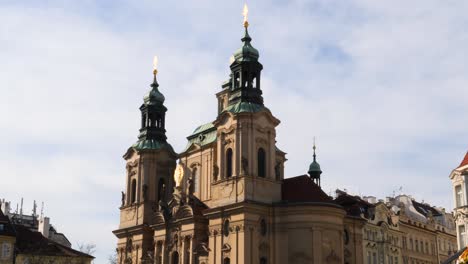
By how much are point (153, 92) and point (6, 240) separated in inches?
728

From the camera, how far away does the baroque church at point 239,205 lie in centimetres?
4444

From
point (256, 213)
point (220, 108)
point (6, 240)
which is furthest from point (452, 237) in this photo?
point (6, 240)

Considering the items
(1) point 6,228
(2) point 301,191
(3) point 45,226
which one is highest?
(3) point 45,226

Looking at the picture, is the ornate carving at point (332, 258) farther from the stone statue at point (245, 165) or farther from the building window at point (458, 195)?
the building window at point (458, 195)

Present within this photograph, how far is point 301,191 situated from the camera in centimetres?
4656

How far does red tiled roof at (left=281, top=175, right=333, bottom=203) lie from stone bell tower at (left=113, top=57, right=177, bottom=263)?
12.1 meters

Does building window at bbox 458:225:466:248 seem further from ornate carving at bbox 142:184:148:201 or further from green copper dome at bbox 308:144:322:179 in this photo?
ornate carving at bbox 142:184:148:201

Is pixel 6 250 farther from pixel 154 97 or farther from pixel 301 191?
pixel 301 191

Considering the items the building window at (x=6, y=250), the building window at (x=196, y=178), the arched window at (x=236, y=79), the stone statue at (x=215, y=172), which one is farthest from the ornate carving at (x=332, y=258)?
the building window at (x=6, y=250)

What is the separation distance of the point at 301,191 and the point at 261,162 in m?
3.45

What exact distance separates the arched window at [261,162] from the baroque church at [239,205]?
0.07 m

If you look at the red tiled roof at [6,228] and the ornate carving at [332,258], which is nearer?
the ornate carving at [332,258]

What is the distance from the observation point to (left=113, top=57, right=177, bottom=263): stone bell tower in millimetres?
54281

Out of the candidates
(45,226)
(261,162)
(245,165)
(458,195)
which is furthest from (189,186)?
(45,226)
